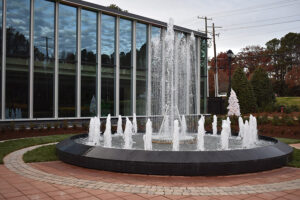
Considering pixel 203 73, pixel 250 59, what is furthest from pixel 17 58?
pixel 250 59

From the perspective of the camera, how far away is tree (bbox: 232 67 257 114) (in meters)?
26.4

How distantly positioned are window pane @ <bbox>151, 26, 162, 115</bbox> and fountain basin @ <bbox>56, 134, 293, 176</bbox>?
1552 cm

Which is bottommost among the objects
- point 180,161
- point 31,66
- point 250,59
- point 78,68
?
point 180,161

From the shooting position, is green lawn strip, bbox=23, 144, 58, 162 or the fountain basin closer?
the fountain basin

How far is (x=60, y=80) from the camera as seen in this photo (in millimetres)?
17547

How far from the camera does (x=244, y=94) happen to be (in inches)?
1055

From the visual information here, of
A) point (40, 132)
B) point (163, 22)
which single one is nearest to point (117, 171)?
point (40, 132)

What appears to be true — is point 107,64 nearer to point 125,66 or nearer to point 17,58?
point 125,66

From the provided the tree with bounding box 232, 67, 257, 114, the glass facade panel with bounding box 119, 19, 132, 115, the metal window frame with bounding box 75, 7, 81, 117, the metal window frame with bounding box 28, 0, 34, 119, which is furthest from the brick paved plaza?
the tree with bounding box 232, 67, 257, 114

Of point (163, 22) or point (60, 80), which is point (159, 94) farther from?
point (60, 80)

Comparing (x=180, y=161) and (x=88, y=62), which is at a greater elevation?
(x=88, y=62)

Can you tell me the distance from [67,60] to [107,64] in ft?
9.76

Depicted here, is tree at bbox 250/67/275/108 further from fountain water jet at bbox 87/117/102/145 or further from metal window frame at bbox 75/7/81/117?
fountain water jet at bbox 87/117/102/145

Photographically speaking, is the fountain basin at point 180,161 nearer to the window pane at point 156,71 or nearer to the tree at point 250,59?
the window pane at point 156,71
